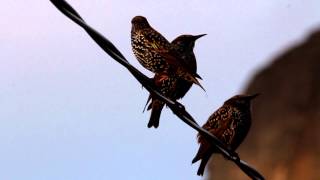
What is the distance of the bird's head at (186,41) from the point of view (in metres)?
5.73

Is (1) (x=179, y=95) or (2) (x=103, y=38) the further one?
(1) (x=179, y=95)

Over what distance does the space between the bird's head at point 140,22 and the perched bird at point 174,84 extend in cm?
30

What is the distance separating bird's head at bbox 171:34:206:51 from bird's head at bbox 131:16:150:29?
266 millimetres

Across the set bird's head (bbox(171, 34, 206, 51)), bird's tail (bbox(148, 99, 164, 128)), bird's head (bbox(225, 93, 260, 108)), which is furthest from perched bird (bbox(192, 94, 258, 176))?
bird's tail (bbox(148, 99, 164, 128))

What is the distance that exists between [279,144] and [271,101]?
0.98 m

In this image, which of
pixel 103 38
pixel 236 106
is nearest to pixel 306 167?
pixel 236 106

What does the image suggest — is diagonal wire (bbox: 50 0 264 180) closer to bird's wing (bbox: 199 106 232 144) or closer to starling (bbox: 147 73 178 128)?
starling (bbox: 147 73 178 128)

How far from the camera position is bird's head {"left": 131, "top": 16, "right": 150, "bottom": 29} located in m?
6.03

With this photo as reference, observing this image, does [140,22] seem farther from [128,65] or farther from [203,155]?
[128,65]

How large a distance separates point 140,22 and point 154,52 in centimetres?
44

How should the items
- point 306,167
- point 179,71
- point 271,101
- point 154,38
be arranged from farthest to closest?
point 271,101, point 306,167, point 154,38, point 179,71

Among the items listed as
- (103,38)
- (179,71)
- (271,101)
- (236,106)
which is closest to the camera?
(103,38)

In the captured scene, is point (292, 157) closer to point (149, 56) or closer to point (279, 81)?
point (279, 81)

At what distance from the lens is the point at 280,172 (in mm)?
17250
